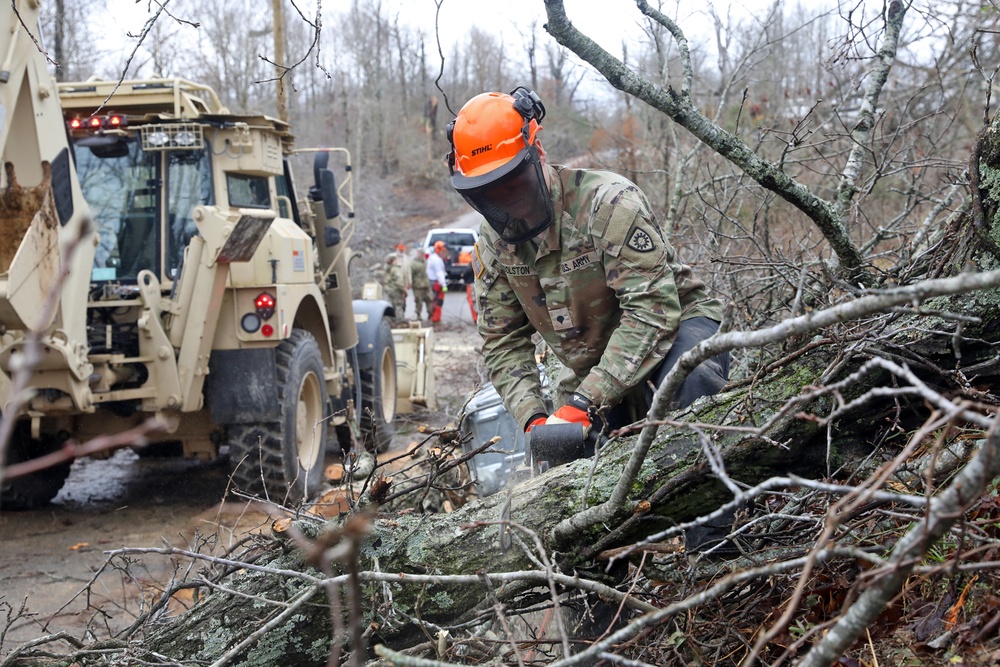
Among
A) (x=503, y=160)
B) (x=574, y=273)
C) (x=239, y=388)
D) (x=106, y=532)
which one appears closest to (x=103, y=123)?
(x=239, y=388)

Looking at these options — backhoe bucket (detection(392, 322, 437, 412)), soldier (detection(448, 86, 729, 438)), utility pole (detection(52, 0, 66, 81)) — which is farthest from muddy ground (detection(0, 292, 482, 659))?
utility pole (detection(52, 0, 66, 81))

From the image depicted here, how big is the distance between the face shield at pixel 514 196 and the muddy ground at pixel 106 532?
1.71 m

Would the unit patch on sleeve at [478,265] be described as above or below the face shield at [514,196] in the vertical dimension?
below

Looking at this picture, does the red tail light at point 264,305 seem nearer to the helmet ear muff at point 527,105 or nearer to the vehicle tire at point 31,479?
the vehicle tire at point 31,479

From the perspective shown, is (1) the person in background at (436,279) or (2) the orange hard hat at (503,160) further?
(1) the person in background at (436,279)

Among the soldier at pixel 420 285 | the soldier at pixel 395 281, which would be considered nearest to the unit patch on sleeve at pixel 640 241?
the soldier at pixel 395 281

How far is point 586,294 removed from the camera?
11.1ft

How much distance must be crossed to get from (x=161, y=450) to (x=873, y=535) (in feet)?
19.2

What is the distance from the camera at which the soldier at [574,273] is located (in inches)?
121

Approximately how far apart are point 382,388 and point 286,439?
110 inches

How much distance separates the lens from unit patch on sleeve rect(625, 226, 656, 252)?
10.2 feet

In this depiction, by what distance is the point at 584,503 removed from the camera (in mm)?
2242

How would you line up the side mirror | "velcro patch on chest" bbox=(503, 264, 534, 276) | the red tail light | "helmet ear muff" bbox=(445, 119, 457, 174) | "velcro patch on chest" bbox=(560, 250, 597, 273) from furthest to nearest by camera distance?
the side mirror < the red tail light < "velcro patch on chest" bbox=(503, 264, 534, 276) < "velcro patch on chest" bbox=(560, 250, 597, 273) < "helmet ear muff" bbox=(445, 119, 457, 174)

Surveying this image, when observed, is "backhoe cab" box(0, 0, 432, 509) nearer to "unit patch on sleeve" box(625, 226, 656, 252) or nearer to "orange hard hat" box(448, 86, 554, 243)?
"orange hard hat" box(448, 86, 554, 243)
